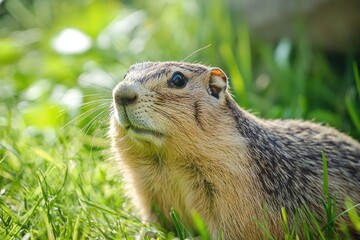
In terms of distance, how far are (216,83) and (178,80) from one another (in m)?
0.27

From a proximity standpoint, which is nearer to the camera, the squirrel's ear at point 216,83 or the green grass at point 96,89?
the green grass at point 96,89

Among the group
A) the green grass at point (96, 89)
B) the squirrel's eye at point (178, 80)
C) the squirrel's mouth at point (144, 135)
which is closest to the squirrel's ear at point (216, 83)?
the squirrel's eye at point (178, 80)

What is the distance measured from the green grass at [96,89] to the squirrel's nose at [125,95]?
62cm

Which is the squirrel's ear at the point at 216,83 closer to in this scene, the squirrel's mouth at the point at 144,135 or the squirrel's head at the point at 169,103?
the squirrel's head at the point at 169,103

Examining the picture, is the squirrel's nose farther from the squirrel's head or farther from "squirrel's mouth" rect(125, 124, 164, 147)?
"squirrel's mouth" rect(125, 124, 164, 147)

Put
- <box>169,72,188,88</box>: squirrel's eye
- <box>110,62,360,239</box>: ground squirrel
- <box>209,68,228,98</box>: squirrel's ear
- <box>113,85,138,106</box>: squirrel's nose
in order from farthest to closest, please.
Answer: <box>209,68,228,98</box>: squirrel's ear → <box>169,72,188,88</box>: squirrel's eye → <box>110,62,360,239</box>: ground squirrel → <box>113,85,138,106</box>: squirrel's nose

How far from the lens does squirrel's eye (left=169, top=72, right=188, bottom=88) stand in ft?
13.8

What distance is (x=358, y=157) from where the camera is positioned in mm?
4855

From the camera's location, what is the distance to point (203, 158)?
418 cm

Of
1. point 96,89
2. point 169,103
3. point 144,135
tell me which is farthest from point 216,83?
point 96,89

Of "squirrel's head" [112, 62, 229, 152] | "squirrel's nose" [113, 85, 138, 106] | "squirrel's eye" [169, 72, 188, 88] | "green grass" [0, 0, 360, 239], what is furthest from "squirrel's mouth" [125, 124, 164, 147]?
"green grass" [0, 0, 360, 239]

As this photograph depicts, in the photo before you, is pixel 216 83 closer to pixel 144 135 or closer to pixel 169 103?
pixel 169 103

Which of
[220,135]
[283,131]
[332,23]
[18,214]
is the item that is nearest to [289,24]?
[332,23]

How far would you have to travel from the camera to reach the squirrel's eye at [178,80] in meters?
4.20
